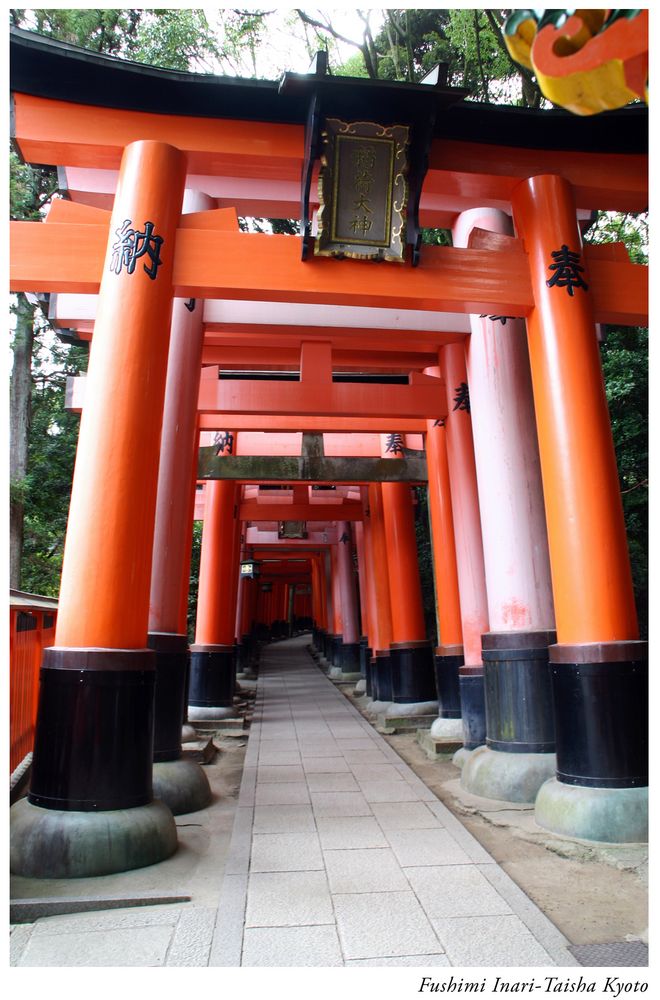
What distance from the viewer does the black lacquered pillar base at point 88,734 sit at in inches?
158

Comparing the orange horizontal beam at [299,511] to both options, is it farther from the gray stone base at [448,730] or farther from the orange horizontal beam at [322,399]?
the gray stone base at [448,730]

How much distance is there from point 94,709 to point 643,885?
11.0 feet

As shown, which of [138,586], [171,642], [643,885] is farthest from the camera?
[171,642]

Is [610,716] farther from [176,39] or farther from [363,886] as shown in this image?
[176,39]

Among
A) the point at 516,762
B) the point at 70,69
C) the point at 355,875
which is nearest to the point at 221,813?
the point at 355,875

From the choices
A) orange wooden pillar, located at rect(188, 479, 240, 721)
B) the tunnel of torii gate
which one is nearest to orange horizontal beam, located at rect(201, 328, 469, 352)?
the tunnel of torii gate

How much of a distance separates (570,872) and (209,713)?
7732 mm

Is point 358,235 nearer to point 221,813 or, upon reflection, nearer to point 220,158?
point 220,158

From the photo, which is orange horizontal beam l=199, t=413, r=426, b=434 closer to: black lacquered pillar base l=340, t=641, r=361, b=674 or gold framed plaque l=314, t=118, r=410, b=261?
gold framed plaque l=314, t=118, r=410, b=261

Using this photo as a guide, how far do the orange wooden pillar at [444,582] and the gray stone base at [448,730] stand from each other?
13cm

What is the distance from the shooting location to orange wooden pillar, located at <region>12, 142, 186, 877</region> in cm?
396

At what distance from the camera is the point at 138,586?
14.5ft

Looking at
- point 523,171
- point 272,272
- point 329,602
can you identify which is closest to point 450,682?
point 272,272

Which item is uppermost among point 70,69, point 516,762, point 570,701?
point 70,69
